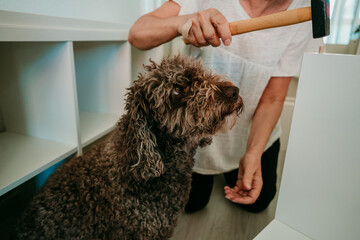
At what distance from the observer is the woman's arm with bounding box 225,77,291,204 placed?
2.81ft

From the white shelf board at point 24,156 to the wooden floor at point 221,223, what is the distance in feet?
2.13

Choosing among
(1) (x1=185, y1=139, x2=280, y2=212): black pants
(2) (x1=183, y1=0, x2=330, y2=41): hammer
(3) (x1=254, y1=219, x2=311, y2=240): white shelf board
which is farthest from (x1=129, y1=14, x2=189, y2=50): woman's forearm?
(1) (x1=185, y1=139, x2=280, y2=212): black pants

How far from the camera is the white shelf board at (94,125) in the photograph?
1064mm

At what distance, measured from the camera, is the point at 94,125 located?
1.19 meters

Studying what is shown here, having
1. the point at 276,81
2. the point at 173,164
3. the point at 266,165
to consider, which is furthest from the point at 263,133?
the point at 173,164

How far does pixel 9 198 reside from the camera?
1.15 metres

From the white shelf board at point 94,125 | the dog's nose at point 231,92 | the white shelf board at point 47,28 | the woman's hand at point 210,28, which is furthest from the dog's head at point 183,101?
the white shelf board at point 94,125

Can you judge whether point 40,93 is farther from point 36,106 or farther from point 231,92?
point 231,92

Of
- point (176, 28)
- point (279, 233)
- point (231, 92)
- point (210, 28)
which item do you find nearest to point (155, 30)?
point (176, 28)

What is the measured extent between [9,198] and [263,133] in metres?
1.23

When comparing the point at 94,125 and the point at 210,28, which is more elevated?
the point at 210,28

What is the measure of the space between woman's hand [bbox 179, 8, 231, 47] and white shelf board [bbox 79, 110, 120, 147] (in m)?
0.64

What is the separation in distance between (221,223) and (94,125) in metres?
0.82

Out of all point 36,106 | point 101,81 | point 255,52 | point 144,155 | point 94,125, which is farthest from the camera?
point 101,81
